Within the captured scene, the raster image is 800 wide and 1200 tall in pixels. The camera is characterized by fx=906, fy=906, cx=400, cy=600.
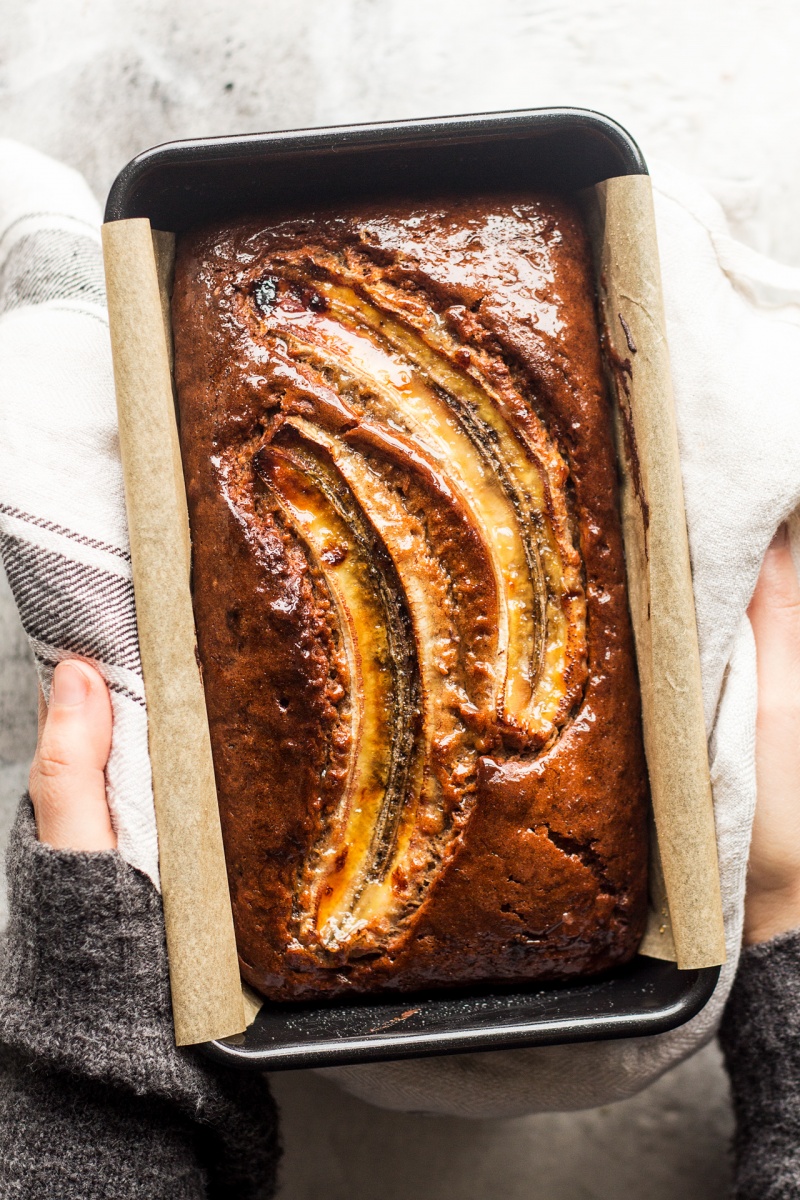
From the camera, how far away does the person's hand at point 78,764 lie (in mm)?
1129

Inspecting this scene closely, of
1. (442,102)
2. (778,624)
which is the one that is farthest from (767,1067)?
(442,102)

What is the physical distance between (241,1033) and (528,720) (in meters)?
0.52

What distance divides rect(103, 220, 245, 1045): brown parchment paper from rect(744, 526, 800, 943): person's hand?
2.53 feet

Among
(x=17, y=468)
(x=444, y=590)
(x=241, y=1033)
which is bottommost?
(x=241, y=1033)

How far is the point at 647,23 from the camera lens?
61.1 inches

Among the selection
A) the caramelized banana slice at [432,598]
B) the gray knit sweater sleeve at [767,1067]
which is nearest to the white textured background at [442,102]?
the gray knit sweater sleeve at [767,1067]

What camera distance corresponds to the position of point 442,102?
157 cm

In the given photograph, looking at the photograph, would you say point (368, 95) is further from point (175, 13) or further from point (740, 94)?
point (740, 94)

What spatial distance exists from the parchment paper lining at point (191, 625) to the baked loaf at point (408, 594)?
6 centimetres

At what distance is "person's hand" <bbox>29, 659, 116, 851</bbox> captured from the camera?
1129 millimetres

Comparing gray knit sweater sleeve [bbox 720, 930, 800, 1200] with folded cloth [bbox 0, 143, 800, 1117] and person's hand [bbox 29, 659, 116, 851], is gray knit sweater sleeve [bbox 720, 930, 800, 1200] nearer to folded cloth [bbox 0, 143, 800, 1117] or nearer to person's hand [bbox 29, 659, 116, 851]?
folded cloth [bbox 0, 143, 800, 1117]

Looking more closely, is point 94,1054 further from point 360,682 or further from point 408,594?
point 408,594

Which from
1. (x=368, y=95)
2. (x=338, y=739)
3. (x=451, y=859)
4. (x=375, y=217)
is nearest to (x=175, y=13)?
(x=368, y=95)

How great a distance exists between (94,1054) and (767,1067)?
0.94m
